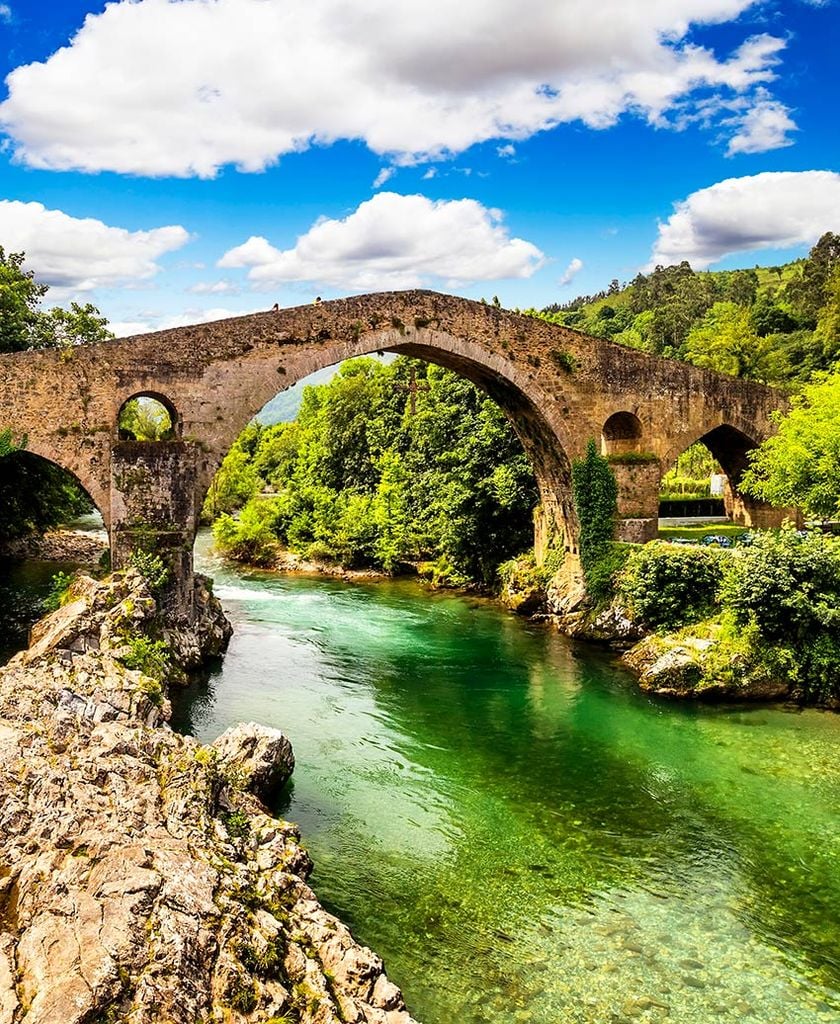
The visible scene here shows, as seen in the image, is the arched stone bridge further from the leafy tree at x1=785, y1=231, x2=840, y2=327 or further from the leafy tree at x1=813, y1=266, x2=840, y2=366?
the leafy tree at x1=785, y1=231, x2=840, y2=327

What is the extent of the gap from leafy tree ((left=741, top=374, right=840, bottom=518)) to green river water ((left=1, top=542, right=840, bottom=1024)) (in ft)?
16.4

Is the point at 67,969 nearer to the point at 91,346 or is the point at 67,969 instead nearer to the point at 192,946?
the point at 192,946

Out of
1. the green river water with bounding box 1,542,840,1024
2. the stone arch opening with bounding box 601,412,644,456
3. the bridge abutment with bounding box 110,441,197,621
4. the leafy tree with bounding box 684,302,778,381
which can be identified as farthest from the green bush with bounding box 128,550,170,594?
the leafy tree with bounding box 684,302,778,381

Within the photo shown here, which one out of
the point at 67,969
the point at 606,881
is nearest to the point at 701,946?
the point at 606,881

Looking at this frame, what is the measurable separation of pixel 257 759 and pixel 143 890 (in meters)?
4.65

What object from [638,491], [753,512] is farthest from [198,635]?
[753,512]

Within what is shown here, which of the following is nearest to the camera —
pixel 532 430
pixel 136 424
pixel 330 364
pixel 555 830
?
pixel 555 830

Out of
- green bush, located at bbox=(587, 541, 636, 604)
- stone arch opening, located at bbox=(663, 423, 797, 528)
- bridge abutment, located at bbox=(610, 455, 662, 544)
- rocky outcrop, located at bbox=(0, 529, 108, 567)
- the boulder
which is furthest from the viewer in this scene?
rocky outcrop, located at bbox=(0, 529, 108, 567)

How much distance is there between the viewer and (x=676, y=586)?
16672mm

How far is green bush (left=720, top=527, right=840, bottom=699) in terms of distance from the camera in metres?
13.9

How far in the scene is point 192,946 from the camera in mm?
5207

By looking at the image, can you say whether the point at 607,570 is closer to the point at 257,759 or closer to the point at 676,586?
the point at 676,586

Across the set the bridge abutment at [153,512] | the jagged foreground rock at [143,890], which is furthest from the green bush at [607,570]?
the jagged foreground rock at [143,890]

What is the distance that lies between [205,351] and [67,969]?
43.7 ft
